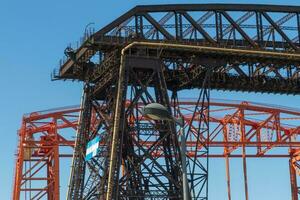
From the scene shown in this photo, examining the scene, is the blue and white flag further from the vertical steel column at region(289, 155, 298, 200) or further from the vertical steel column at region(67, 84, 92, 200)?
the vertical steel column at region(289, 155, 298, 200)

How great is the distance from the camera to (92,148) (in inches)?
2314

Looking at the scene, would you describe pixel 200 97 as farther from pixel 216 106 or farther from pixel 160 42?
pixel 216 106

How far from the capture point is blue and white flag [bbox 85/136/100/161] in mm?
58000

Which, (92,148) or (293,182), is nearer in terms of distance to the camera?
(92,148)

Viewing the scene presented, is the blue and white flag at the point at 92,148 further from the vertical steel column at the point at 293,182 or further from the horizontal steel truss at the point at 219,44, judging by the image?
the vertical steel column at the point at 293,182

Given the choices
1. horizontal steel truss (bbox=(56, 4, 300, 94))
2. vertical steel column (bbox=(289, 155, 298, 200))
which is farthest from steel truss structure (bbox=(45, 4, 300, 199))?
vertical steel column (bbox=(289, 155, 298, 200))

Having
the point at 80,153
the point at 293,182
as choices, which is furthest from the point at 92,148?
the point at 293,182

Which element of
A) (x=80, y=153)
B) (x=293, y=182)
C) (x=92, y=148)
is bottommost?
(x=92, y=148)

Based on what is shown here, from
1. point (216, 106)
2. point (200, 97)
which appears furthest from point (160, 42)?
point (216, 106)

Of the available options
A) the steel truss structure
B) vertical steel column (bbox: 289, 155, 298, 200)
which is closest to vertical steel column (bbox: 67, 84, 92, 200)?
the steel truss structure

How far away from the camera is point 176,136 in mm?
58000

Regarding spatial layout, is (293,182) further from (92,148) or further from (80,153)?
(92,148)

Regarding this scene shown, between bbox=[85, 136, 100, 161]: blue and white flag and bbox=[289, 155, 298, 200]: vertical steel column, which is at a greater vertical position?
bbox=[289, 155, 298, 200]: vertical steel column

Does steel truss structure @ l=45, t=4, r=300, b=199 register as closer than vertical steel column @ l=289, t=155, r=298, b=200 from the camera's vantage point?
Yes
